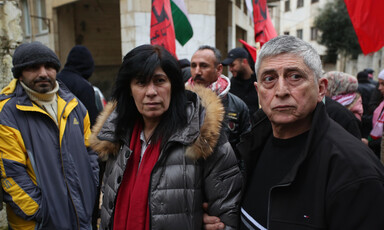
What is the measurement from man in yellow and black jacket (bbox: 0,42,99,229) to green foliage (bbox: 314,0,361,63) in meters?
27.5

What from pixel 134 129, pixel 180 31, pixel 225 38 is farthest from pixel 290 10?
pixel 134 129

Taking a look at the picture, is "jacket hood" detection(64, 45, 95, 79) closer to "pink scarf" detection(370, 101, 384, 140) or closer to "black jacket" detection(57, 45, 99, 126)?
"black jacket" detection(57, 45, 99, 126)

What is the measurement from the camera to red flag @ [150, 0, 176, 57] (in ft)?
15.0

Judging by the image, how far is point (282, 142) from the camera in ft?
4.83

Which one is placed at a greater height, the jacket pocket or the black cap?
the black cap

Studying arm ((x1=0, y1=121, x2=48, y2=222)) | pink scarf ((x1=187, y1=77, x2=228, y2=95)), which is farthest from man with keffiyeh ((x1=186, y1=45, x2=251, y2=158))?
arm ((x1=0, y1=121, x2=48, y2=222))

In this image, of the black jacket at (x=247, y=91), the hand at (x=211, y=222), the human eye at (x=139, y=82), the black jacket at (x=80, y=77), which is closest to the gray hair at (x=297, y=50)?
the human eye at (x=139, y=82)

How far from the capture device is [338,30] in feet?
86.5

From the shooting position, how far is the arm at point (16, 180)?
2254 mm

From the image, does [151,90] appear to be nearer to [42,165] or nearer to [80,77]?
[42,165]

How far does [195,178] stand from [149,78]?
2.05 feet

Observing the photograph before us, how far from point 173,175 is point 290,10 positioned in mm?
42946

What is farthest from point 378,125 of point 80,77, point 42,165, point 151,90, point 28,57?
point 28,57

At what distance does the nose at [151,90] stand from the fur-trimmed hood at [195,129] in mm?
235
